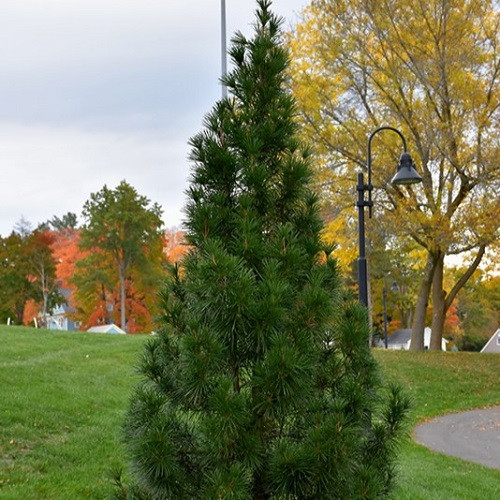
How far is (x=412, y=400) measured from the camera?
434 centimetres

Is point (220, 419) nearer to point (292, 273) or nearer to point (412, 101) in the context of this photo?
point (292, 273)

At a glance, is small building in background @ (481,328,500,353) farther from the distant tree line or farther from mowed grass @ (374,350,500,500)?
mowed grass @ (374,350,500,500)

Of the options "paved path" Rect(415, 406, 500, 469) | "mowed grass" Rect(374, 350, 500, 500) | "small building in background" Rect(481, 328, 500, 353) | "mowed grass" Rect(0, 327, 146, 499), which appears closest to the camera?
"mowed grass" Rect(0, 327, 146, 499)

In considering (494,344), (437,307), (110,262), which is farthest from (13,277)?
(494,344)

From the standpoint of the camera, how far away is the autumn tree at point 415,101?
20812 millimetres

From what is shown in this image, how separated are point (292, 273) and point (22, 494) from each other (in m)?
4.52

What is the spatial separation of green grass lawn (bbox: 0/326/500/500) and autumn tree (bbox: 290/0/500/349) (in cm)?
443

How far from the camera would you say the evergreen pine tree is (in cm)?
357

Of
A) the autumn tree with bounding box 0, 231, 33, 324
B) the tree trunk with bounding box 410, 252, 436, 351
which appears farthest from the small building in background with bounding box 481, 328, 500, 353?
the autumn tree with bounding box 0, 231, 33, 324

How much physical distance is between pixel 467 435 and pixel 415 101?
38.7ft

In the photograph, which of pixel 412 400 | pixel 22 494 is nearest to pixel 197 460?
pixel 412 400

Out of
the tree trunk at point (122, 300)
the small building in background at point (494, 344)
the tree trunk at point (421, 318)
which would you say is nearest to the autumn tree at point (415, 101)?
the tree trunk at point (421, 318)

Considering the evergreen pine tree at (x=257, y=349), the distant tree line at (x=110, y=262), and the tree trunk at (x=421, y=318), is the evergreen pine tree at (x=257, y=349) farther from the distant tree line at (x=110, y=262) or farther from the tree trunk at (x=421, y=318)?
the distant tree line at (x=110, y=262)

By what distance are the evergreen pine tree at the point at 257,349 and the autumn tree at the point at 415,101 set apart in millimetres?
17007
